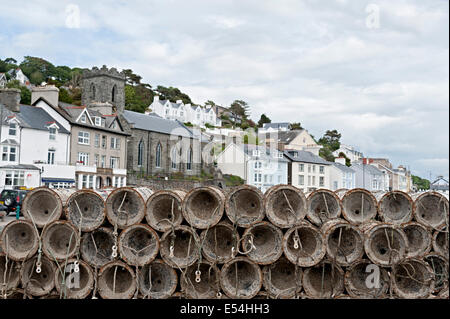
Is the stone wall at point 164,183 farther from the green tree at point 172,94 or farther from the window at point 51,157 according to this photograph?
the green tree at point 172,94

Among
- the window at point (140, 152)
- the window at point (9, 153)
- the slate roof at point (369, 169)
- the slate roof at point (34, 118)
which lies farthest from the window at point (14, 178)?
the slate roof at point (369, 169)

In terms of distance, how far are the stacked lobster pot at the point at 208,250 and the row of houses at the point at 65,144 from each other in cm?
2036

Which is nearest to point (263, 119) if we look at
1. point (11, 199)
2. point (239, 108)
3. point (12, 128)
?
point (239, 108)

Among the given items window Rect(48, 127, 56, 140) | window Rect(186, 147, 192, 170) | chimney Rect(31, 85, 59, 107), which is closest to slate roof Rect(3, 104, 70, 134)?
window Rect(48, 127, 56, 140)

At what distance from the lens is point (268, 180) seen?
4794 cm

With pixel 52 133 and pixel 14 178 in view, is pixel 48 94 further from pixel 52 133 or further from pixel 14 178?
pixel 14 178

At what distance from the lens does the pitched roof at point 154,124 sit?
2098 inches

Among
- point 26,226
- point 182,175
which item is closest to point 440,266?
point 26,226

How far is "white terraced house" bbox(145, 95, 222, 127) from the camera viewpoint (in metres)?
92.2

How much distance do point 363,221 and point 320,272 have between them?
1.30 meters

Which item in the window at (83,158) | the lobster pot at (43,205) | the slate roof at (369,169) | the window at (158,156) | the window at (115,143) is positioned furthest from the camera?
the slate roof at (369,169)

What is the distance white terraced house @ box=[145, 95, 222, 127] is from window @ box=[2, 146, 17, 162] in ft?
191

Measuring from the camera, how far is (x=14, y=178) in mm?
29703

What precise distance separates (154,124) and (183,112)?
140ft
